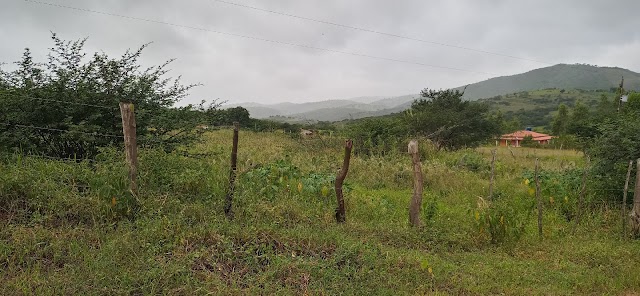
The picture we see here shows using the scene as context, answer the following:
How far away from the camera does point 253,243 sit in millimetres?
4492

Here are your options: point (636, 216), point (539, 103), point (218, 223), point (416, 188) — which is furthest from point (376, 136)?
point (539, 103)

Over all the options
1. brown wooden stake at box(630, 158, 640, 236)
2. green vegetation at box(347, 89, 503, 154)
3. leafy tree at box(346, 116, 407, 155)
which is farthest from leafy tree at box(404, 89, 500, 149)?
brown wooden stake at box(630, 158, 640, 236)

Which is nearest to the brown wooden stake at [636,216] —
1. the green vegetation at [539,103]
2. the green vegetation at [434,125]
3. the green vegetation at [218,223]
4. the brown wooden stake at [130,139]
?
the green vegetation at [218,223]

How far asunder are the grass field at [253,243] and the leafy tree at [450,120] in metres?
15.4

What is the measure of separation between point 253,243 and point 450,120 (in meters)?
25.4

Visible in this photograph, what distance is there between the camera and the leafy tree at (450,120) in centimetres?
2498

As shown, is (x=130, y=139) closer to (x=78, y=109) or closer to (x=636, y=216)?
(x=78, y=109)

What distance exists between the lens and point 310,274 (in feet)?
13.1

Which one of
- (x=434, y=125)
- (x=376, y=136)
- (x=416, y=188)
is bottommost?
(x=416, y=188)

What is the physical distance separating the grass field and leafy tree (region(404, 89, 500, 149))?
15398 millimetres

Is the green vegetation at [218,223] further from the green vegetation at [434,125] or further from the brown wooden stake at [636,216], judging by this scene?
the green vegetation at [434,125]

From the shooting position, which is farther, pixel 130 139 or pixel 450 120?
pixel 450 120

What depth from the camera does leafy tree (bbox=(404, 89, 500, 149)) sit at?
25.0m

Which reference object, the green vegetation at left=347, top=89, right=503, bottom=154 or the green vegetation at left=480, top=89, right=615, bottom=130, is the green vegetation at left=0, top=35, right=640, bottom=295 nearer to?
the green vegetation at left=347, top=89, right=503, bottom=154
